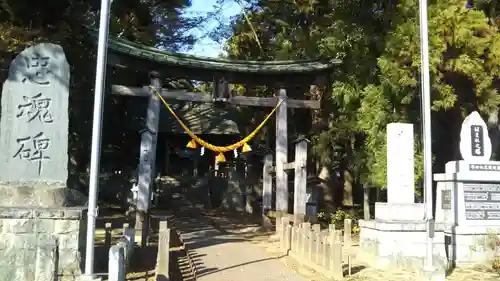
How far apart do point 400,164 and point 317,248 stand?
2.66 meters

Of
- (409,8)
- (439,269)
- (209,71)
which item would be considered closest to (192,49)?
(209,71)

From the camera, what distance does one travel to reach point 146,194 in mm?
15359

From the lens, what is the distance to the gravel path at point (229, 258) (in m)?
9.11

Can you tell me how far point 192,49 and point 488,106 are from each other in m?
17.3

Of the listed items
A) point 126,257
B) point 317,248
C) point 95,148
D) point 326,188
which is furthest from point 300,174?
point 95,148

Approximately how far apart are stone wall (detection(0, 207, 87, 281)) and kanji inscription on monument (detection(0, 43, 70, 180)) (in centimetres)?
74

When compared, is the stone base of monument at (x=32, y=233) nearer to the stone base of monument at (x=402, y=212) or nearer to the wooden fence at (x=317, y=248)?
the wooden fence at (x=317, y=248)

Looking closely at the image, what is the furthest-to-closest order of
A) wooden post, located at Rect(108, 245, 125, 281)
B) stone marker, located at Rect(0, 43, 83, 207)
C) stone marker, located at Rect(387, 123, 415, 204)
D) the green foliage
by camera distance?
the green foliage
stone marker, located at Rect(387, 123, 415, 204)
stone marker, located at Rect(0, 43, 83, 207)
wooden post, located at Rect(108, 245, 125, 281)

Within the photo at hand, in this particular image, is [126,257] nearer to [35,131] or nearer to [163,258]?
[163,258]

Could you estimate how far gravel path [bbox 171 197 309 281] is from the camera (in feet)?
A: 29.9

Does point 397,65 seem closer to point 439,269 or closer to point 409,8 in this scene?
point 409,8

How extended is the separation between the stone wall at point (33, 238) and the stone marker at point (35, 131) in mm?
367

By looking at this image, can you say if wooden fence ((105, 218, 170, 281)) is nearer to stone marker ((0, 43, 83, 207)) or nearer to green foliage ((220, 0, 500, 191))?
stone marker ((0, 43, 83, 207))

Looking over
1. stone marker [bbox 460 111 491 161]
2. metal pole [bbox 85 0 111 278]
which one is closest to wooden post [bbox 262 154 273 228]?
stone marker [bbox 460 111 491 161]
